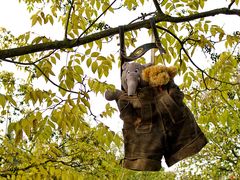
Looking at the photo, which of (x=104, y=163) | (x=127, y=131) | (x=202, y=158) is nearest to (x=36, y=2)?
(x=104, y=163)

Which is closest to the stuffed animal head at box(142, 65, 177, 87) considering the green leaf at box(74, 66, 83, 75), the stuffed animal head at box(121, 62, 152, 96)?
the stuffed animal head at box(121, 62, 152, 96)

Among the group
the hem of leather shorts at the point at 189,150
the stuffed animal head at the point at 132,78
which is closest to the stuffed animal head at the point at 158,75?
the stuffed animal head at the point at 132,78

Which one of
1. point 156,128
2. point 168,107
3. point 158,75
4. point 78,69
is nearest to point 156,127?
point 156,128

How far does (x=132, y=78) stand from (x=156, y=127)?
267mm

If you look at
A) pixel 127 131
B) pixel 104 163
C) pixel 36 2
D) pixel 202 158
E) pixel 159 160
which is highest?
pixel 202 158

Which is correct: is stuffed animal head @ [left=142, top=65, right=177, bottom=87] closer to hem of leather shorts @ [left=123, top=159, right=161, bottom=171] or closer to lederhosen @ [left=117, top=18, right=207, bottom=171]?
lederhosen @ [left=117, top=18, right=207, bottom=171]

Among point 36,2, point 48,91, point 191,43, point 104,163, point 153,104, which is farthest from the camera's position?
point 104,163

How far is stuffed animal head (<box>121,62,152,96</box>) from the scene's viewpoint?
1906mm

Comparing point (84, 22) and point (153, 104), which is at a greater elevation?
point (84, 22)

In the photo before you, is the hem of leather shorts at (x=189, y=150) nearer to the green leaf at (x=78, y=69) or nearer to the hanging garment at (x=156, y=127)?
the hanging garment at (x=156, y=127)

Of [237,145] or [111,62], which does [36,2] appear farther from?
[237,145]

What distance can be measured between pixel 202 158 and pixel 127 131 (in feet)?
44.2

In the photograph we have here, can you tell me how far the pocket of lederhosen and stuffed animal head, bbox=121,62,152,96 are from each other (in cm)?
Answer: 10

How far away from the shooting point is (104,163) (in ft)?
15.2
